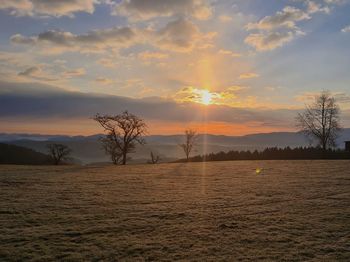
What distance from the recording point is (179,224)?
1227 centimetres

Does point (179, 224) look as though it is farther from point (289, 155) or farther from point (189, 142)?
point (189, 142)

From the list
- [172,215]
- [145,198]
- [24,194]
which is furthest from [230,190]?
[24,194]

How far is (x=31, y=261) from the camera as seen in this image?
8.95 metres

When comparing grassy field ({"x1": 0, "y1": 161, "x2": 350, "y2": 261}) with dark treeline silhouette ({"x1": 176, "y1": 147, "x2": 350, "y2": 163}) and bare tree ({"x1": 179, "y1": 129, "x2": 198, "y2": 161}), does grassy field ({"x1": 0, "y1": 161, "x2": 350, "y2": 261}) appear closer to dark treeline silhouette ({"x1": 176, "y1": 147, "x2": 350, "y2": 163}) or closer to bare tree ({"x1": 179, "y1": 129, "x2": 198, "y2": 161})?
dark treeline silhouette ({"x1": 176, "y1": 147, "x2": 350, "y2": 163})

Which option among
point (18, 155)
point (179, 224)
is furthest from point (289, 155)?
point (18, 155)

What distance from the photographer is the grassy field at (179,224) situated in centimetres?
946

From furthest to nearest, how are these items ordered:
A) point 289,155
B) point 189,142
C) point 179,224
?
point 189,142, point 289,155, point 179,224

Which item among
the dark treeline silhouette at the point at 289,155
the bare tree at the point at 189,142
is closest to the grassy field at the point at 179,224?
the dark treeline silhouette at the point at 289,155

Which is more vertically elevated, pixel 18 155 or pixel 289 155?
pixel 289 155

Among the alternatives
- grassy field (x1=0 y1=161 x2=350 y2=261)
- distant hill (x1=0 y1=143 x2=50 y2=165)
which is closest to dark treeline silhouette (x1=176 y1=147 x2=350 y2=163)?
grassy field (x1=0 y1=161 x2=350 y2=261)

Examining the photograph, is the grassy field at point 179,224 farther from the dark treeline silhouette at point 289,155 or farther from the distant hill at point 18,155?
the distant hill at point 18,155

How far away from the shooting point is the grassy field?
9461 millimetres

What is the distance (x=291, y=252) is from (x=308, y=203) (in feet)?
21.3

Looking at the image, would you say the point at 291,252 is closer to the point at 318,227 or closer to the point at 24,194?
the point at 318,227
